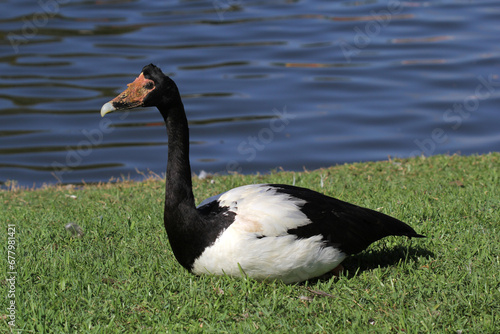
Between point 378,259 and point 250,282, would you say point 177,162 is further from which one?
point 378,259

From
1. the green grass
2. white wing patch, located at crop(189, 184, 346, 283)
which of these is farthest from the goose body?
the green grass

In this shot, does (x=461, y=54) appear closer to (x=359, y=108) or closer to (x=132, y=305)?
(x=359, y=108)

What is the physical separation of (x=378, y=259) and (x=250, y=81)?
10.8 metres

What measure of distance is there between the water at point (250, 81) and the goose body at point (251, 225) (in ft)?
19.5

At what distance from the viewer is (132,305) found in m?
5.01

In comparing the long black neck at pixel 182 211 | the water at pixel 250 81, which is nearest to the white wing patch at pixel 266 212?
the long black neck at pixel 182 211

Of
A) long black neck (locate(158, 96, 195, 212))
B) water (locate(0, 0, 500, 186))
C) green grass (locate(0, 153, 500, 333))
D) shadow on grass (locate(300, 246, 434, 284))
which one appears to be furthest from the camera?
water (locate(0, 0, 500, 186))

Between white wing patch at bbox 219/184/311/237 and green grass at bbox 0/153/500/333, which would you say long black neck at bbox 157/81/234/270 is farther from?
green grass at bbox 0/153/500/333

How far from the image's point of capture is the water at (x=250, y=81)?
1264 centimetres

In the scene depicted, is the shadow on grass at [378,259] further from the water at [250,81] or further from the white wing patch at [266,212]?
the water at [250,81]

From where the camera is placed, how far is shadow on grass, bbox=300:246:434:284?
5.52m

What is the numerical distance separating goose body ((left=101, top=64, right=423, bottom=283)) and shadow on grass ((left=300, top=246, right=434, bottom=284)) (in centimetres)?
21

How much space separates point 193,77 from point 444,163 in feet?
28.7

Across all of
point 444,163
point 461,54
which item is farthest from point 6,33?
point 444,163
